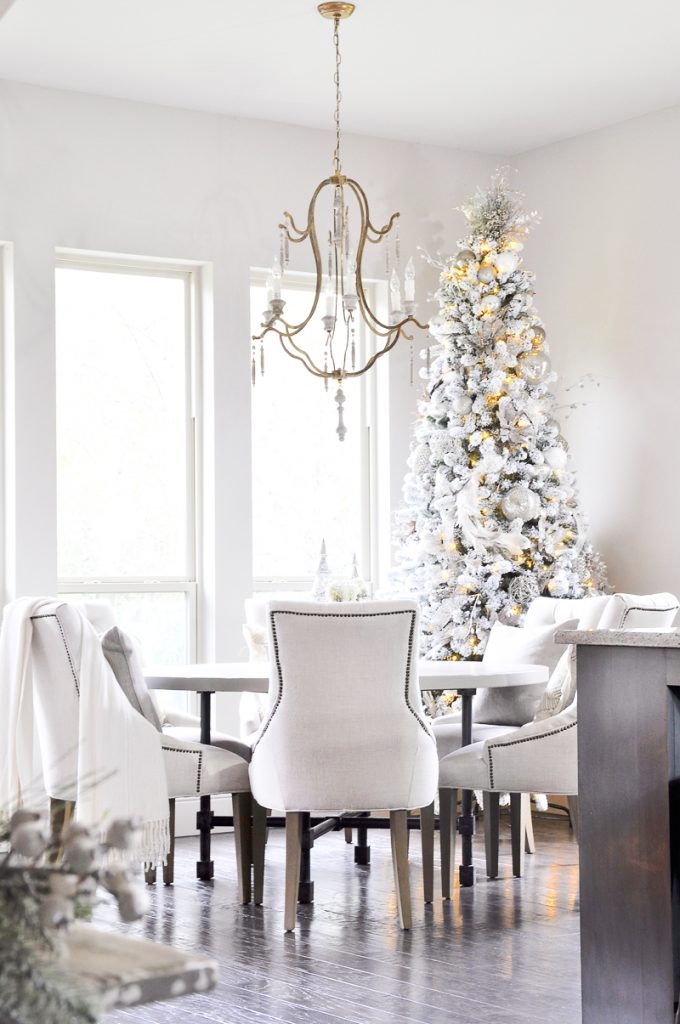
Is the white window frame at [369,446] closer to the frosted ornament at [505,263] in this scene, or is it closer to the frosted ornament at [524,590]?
the frosted ornament at [505,263]

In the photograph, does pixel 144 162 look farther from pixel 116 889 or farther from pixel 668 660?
pixel 116 889

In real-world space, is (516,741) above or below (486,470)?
below

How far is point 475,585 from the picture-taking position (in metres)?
5.95

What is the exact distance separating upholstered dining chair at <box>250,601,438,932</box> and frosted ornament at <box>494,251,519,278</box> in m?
2.61

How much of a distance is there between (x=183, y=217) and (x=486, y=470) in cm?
181

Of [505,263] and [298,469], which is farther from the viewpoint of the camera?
[298,469]

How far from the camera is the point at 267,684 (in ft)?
13.9

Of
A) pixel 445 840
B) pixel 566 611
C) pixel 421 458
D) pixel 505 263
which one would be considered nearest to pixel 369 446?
pixel 421 458

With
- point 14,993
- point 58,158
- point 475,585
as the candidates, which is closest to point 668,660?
point 14,993

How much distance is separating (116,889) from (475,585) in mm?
5040

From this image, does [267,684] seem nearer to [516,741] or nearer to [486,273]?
[516,741]

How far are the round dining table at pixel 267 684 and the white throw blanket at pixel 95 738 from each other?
252mm

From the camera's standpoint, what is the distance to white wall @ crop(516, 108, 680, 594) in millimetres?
6238

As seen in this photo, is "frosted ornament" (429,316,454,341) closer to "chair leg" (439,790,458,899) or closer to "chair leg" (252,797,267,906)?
"chair leg" (439,790,458,899)
